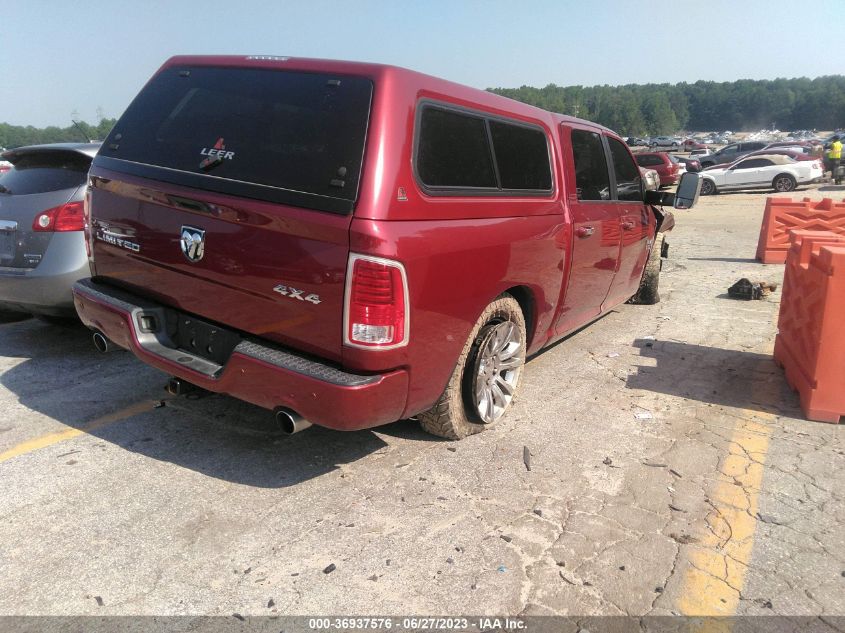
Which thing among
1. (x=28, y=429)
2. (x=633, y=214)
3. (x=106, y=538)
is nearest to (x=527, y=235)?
(x=633, y=214)

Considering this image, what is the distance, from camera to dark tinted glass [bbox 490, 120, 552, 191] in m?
3.88

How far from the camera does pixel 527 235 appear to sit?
3941 mm

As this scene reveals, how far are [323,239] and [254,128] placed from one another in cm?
81

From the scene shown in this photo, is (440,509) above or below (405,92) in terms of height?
below

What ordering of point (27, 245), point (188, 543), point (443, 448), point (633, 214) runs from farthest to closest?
point (633, 214) < point (27, 245) < point (443, 448) < point (188, 543)

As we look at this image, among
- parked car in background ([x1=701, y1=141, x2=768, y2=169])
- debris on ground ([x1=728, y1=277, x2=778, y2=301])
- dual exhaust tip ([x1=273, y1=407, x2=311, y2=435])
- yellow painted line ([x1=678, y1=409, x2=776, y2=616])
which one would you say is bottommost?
yellow painted line ([x1=678, y1=409, x2=776, y2=616])

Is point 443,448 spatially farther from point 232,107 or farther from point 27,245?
point 27,245

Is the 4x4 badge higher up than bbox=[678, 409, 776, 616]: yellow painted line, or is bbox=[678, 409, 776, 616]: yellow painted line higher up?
the 4x4 badge

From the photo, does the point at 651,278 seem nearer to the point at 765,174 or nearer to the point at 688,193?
the point at 688,193

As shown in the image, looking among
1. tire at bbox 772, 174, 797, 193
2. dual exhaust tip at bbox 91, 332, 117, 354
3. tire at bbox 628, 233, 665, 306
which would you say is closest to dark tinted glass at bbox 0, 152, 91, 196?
dual exhaust tip at bbox 91, 332, 117, 354

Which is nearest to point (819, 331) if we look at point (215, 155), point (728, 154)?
point (215, 155)

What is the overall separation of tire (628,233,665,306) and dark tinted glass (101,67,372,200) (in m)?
4.95

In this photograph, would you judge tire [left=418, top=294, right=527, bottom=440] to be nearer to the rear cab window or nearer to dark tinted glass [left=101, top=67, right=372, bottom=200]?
the rear cab window

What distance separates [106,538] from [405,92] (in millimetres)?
2410
